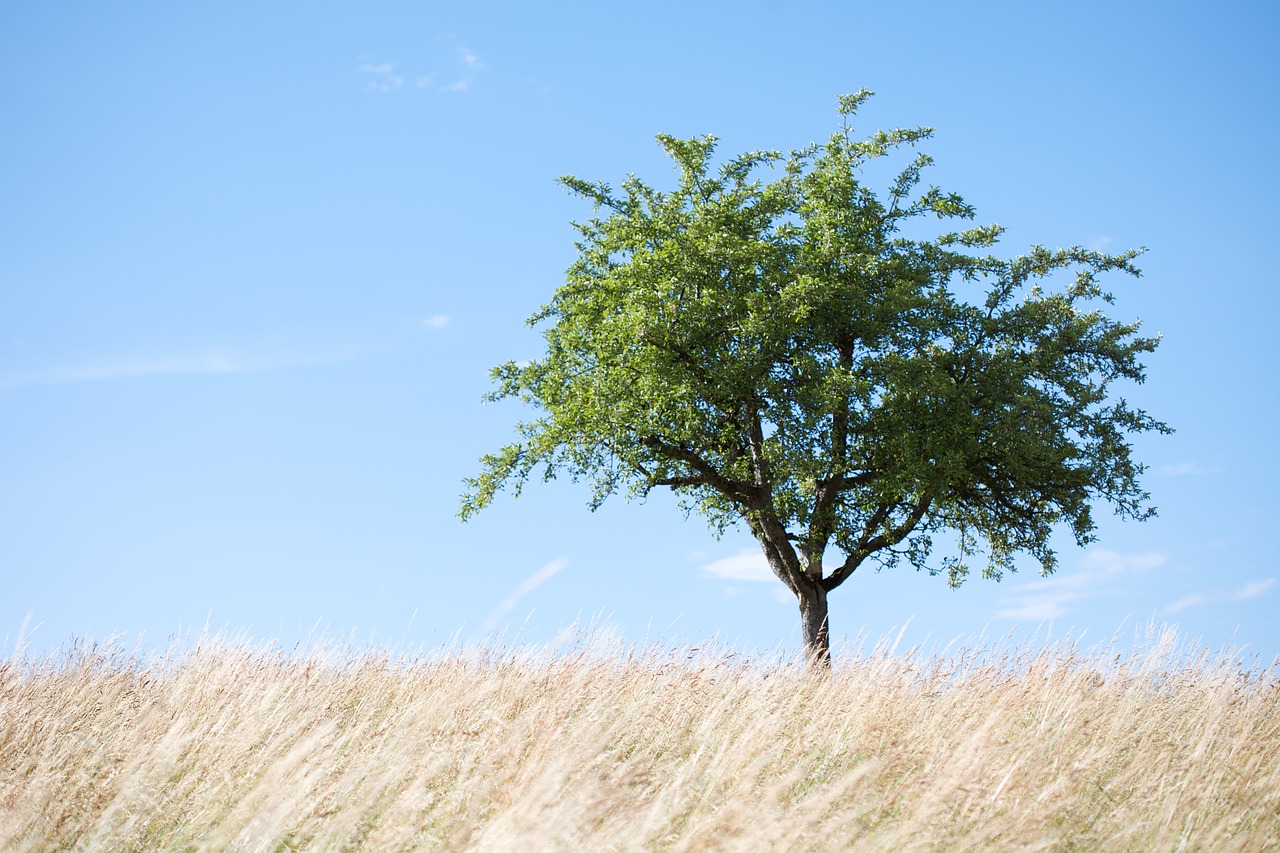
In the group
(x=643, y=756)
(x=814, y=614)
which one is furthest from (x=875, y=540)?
(x=643, y=756)

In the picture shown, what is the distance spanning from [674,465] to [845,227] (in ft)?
21.0

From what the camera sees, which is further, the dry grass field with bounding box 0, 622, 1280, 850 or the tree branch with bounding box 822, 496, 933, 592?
the tree branch with bounding box 822, 496, 933, 592

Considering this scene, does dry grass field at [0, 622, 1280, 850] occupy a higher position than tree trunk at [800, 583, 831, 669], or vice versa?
tree trunk at [800, 583, 831, 669]

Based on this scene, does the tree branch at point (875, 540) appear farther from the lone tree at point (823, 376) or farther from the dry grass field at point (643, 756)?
the dry grass field at point (643, 756)

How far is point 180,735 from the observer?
31.5ft

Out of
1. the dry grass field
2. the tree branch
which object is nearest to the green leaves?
the tree branch

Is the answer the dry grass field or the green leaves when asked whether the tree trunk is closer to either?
the green leaves

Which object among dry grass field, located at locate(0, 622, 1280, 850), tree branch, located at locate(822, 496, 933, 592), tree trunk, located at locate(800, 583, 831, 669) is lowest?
dry grass field, located at locate(0, 622, 1280, 850)

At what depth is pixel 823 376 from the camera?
1917 cm

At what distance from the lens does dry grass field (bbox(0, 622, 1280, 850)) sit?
750cm

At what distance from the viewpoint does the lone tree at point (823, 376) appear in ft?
62.5

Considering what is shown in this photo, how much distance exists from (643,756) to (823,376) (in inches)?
462

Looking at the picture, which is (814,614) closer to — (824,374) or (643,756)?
(824,374)

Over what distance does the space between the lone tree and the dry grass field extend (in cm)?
665
